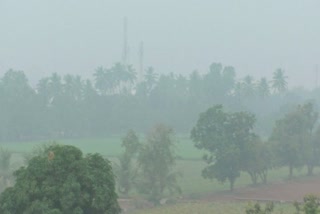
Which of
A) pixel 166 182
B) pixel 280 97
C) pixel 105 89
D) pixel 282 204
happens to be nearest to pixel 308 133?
pixel 282 204

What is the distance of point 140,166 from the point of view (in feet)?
107

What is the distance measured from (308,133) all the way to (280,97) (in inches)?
2901

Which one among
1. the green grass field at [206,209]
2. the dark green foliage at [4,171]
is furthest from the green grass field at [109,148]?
the green grass field at [206,209]

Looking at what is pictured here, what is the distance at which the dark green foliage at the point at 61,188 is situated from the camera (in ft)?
41.7

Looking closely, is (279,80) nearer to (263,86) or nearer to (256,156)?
(263,86)

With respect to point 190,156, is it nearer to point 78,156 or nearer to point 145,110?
point 145,110

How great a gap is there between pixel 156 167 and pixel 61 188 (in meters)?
19.5

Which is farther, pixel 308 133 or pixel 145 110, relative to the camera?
pixel 145 110

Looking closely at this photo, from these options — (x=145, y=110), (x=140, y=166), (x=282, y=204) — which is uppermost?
Result: (x=145, y=110)

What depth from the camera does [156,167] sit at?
32.1 m

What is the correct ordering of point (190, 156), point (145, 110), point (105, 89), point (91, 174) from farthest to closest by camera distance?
point (105, 89) → point (145, 110) → point (190, 156) → point (91, 174)

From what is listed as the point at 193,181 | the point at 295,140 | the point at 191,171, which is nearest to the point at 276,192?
the point at 295,140

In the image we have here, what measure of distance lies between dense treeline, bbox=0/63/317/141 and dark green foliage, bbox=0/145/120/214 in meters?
57.9

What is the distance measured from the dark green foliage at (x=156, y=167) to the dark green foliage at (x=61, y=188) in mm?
18620
